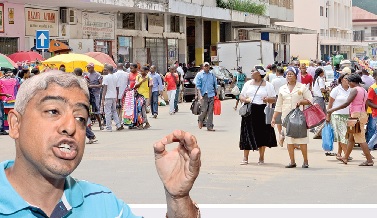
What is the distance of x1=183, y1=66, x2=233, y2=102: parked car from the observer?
38438mm

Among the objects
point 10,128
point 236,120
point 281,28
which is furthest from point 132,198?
point 281,28

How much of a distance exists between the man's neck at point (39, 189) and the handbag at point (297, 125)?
37.6ft

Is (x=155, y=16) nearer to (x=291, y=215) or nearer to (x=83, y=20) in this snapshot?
(x=83, y=20)

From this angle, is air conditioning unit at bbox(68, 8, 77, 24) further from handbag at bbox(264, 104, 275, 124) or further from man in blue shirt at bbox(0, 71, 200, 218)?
man in blue shirt at bbox(0, 71, 200, 218)

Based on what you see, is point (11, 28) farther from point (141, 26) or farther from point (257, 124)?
point (257, 124)

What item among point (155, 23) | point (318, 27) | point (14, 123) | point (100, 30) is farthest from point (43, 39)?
point (318, 27)

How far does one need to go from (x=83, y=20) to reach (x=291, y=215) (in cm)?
2964

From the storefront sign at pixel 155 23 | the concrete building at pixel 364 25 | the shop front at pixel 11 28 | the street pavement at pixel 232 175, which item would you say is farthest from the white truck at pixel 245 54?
the concrete building at pixel 364 25

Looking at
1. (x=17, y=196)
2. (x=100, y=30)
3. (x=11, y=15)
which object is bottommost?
(x=17, y=196)

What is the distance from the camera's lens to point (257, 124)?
14945 millimetres

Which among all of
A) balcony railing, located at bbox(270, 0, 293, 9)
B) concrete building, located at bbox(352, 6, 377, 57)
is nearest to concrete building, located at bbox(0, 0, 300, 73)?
balcony railing, located at bbox(270, 0, 293, 9)

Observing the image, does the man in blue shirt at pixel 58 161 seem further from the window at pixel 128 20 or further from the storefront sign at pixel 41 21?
the window at pixel 128 20

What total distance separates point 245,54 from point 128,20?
6.23m

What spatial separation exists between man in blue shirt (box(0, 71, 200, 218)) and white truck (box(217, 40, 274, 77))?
135 ft
